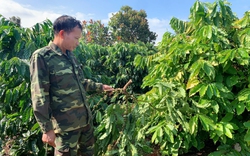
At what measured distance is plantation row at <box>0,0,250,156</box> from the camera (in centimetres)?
210

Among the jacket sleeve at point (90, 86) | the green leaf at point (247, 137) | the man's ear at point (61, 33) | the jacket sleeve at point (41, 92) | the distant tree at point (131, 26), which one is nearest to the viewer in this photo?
the jacket sleeve at point (41, 92)

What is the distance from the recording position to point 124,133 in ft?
6.73

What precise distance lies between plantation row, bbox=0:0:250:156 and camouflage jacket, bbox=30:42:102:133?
284 millimetres

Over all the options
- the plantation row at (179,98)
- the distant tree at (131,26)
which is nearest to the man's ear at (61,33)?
the plantation row at (179,98)

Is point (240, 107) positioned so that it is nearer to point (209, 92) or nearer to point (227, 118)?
point (227, 118)

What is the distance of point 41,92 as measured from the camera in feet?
5.65

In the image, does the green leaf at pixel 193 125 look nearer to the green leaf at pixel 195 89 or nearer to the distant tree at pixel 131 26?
the green leaf at pixel 195 89

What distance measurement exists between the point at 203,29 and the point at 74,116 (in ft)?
4.68

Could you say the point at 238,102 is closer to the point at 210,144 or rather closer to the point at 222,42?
the point at 222,42

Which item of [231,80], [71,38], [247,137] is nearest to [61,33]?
[71,38]

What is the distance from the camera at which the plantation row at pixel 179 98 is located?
2100 mm

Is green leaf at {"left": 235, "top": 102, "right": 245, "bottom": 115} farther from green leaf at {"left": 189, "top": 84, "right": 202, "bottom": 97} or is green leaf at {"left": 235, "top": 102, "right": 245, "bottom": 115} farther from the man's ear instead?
the man's ear

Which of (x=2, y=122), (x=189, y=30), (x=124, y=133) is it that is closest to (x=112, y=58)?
(x=189, y=30)

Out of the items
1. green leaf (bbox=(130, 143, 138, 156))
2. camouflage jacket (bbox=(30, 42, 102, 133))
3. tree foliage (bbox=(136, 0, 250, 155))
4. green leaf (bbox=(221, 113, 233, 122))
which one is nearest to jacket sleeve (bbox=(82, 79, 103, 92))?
camouflage jacket (bbox=(30, 42, 102, 133))
